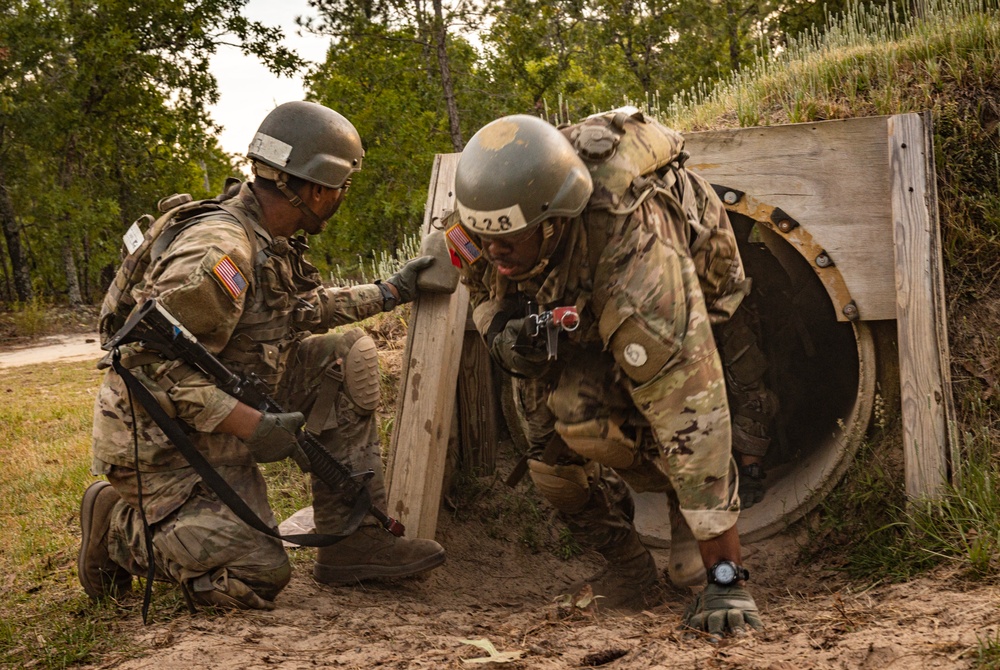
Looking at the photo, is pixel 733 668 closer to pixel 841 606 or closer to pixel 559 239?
pixel 841 606

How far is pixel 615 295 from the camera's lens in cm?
316

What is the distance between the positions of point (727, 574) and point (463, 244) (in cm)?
152

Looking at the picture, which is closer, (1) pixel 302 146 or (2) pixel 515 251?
(2) pixel 515 251

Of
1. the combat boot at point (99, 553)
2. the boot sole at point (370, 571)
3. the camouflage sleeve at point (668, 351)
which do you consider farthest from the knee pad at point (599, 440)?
the combat boot at point (99, 553)

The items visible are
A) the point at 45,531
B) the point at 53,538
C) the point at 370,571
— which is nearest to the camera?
the point at 370,571

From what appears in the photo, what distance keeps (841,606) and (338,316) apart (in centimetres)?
237

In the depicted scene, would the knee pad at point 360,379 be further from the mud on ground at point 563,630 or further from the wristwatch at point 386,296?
the mud on ground at point 563,630

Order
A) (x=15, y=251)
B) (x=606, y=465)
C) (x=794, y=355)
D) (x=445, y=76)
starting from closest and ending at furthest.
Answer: (x=606, y=465) < (x=794, y=355) < (x=445, y=76) < (x=15, y=251)

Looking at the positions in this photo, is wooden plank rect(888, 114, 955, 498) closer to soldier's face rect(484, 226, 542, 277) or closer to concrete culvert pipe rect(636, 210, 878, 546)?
concrete culvert pipe rect(636, 210, 878, 546)

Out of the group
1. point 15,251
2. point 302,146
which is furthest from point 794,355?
point 15,251

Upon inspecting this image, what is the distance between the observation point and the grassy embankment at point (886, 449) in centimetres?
344

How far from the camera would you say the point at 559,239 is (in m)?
3.28

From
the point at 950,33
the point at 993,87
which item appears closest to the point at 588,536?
the point at 993,87

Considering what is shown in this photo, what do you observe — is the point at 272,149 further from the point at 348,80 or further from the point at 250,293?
the point at 348,80
